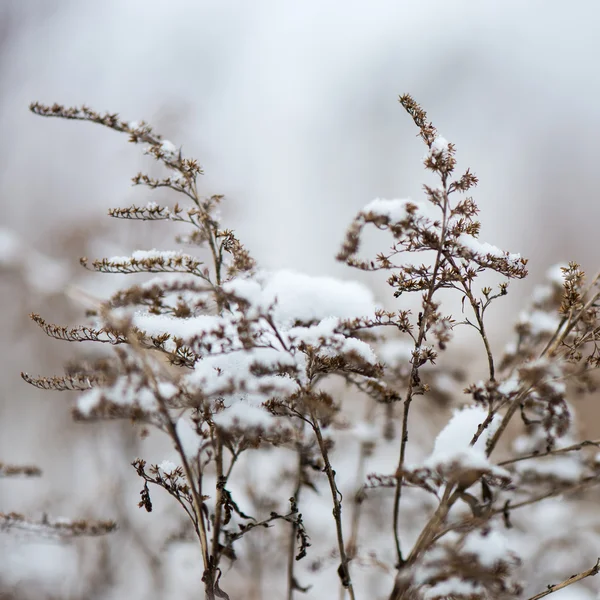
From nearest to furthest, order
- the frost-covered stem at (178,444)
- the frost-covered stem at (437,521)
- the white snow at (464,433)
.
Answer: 1. the frost-covered stem at (178,444)
2. the frost-covered stem at (437,521)
3. the white snow at (464,433)

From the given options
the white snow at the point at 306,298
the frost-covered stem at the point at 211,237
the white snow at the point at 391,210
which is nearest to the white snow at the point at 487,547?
the white snow at the point at 306,298

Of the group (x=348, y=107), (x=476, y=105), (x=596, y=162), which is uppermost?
(x=348, y=107)

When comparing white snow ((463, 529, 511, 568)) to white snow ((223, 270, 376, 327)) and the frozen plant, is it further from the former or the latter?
white snow ((223, 270, 376, 327))

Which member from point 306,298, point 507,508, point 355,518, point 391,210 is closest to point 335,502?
point 507,508

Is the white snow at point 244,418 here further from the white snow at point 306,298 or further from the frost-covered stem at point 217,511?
the white snow at point 306,298

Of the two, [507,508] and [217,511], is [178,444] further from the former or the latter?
[507,508]

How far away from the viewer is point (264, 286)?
3.51ft

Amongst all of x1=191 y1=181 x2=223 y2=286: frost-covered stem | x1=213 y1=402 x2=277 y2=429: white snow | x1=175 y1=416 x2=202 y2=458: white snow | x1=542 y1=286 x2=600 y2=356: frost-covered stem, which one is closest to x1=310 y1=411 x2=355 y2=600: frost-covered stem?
x1=213 y1=402 x2=277 y2=429: white snow

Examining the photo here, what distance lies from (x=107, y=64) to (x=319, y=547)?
9.39 m

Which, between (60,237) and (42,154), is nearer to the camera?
(60,237)

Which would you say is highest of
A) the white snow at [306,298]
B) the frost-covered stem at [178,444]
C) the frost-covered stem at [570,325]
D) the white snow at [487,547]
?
the white snow at [306,298]

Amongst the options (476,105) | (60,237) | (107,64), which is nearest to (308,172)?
(476,105)

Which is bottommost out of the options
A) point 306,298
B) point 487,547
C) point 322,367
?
point 487,547

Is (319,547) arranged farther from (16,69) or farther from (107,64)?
(107,64)
